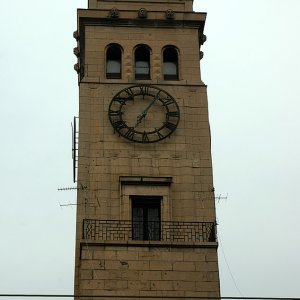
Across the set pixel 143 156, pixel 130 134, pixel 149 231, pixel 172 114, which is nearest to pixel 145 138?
pixel 130 134

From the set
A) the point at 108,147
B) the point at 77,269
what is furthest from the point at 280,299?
the point at 108,147

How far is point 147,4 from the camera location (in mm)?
40438

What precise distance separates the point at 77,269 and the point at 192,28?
1329cm

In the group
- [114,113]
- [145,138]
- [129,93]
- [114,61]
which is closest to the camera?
[145,138]

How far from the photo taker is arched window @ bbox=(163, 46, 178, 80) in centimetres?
3862

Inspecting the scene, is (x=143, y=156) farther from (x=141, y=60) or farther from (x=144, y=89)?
(x=141, y=60)

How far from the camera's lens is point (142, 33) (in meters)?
39.2

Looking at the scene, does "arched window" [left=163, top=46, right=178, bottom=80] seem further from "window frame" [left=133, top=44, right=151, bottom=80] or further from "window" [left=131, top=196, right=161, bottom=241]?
"window" [left=131, top=196, right=161, bottom=241]

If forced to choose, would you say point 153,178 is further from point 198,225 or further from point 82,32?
point 82,32

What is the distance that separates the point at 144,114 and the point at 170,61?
4005mm

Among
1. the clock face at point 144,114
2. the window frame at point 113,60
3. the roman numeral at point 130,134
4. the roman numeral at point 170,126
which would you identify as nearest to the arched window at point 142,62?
the window frame at point 113,60

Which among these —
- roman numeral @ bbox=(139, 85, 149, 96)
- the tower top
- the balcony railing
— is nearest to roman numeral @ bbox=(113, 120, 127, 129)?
roman numeral @ bbox=(139, 85, 149, 96)

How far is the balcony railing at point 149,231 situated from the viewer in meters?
33.2

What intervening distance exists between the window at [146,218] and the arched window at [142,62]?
6.61 m
